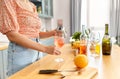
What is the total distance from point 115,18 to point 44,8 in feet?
4.88

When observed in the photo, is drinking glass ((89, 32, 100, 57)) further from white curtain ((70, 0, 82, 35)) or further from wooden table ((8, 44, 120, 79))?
white curtain ((70, 0, 82, 35))

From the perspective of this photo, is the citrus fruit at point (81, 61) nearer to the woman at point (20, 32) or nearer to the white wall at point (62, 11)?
the woman at point (20, 32)

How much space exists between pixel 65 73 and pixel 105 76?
22 centimetres

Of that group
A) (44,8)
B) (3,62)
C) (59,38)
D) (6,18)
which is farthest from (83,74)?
(44,8)

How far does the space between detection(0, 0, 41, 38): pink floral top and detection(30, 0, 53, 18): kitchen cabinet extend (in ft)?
8.27

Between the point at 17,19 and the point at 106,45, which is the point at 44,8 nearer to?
the point at 106,45

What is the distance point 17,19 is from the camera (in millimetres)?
1425

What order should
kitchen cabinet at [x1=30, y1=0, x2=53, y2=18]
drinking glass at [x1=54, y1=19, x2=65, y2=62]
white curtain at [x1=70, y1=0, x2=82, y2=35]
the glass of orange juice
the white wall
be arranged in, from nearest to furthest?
drinking glass at [x1=54, y1=19, x2=65, y2=62]
the glass of orange juice
kitchen cabinet at [x1=30, y1=0, x2=53, y2=18]
white curtain at [x1=70, y1=0, x2=82, y2=35]
the white wall

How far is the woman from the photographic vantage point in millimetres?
1315

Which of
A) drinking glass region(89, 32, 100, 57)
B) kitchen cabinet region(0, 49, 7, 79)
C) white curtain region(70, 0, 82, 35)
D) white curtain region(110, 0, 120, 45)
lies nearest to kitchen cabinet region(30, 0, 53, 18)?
white curtain region(70, 0, 82, 35)

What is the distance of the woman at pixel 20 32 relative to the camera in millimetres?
1315

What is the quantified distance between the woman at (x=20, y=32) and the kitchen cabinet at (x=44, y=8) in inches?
99.8

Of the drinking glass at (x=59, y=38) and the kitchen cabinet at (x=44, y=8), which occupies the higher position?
the kitchen cabinet at (x=44, y=8)

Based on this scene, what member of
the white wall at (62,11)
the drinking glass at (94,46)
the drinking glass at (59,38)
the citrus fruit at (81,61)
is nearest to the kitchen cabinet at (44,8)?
the white wall at (62,11)
